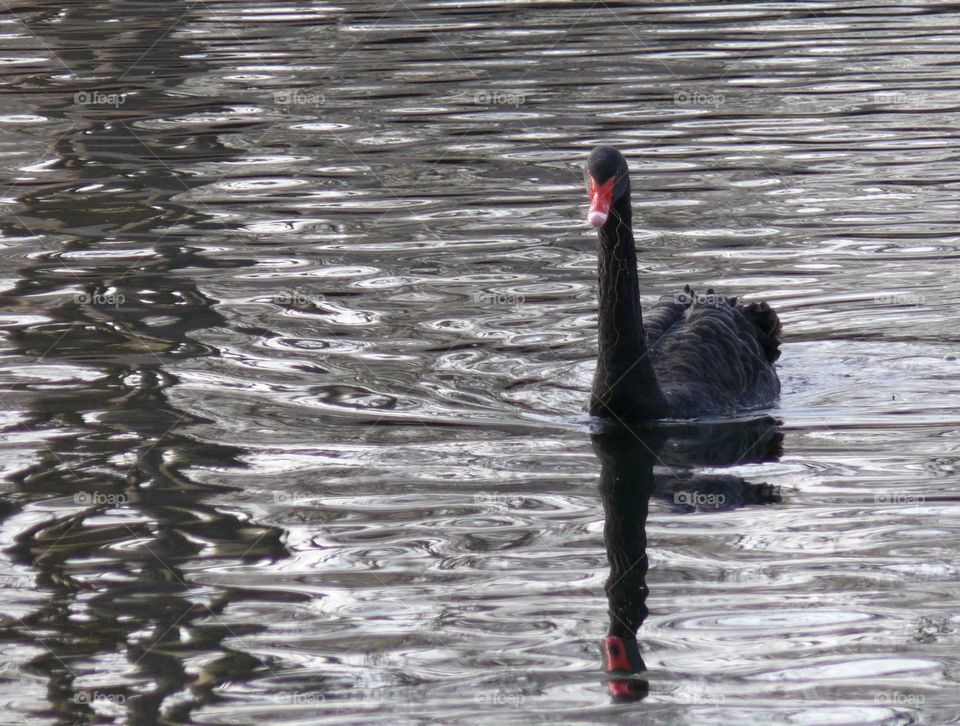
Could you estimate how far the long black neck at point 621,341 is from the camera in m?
6.92

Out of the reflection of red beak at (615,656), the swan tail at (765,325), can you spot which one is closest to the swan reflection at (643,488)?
the reflection of red beak at (615,656)

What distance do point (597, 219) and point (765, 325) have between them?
208 cm

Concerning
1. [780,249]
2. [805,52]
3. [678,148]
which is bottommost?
[780,249]

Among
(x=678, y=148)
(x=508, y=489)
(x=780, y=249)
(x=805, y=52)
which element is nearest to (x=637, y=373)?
(x=508, y=489)

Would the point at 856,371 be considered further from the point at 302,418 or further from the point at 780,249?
the point at 302,418

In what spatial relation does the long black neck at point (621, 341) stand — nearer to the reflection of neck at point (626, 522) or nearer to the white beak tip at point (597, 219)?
the reflection of neck at point (626, 522)

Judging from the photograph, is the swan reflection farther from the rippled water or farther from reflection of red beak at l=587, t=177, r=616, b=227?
reflection of red beak at l=587, t=177, r=616, b=227

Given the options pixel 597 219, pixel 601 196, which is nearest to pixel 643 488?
pixel 597 219

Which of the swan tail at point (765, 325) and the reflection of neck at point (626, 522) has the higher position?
the swan tail at point (765, 325)

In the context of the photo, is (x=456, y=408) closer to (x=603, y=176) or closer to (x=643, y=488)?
(x=643, y=488)

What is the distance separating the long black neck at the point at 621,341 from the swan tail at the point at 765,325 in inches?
45.1

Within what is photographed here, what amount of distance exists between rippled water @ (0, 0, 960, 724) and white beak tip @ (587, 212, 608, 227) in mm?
1063

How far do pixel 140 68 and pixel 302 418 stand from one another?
10791mm

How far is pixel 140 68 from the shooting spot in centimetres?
1694
